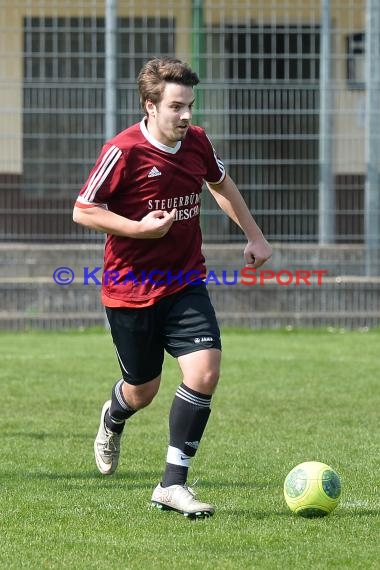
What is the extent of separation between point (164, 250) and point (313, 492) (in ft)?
4.34

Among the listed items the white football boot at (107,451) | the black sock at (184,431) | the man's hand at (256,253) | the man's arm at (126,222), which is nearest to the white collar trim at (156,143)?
the man's arm at (126,222)

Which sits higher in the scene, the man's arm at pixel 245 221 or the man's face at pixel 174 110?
the man's face at pixel 174 110

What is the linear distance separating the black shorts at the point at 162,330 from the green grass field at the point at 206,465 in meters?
0.66

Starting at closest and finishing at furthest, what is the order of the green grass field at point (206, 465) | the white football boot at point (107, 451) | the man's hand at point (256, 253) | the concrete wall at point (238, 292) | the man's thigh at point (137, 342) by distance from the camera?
1. the green grass field at point (206, 465)
2. the man's thigh at point (137, 342)
3. the man's hand at point (256, 253)
4. the white football boot at point (107, 451)
5. the concrete wall at point (238, 292)

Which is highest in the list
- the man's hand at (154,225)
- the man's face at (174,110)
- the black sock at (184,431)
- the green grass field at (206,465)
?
the man's face at (174,110)

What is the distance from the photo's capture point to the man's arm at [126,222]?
221 inches

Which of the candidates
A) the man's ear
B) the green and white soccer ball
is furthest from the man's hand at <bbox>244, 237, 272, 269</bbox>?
the green and white soccer ball

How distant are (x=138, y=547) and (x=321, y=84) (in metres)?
10.9

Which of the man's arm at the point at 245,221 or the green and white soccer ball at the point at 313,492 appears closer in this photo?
the green and white soccer ball at the point at 313,492

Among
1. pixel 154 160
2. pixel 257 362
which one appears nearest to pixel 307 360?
pixel 257 362

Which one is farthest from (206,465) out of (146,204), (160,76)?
(160,76)

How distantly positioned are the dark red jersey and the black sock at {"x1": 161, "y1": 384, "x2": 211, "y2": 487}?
50 cm

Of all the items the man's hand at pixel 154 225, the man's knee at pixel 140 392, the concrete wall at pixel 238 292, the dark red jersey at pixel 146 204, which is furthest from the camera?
the concrete wall at pixel 238 292

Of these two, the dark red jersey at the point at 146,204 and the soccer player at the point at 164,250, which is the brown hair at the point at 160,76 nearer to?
the soccer player at the point at 164,250
